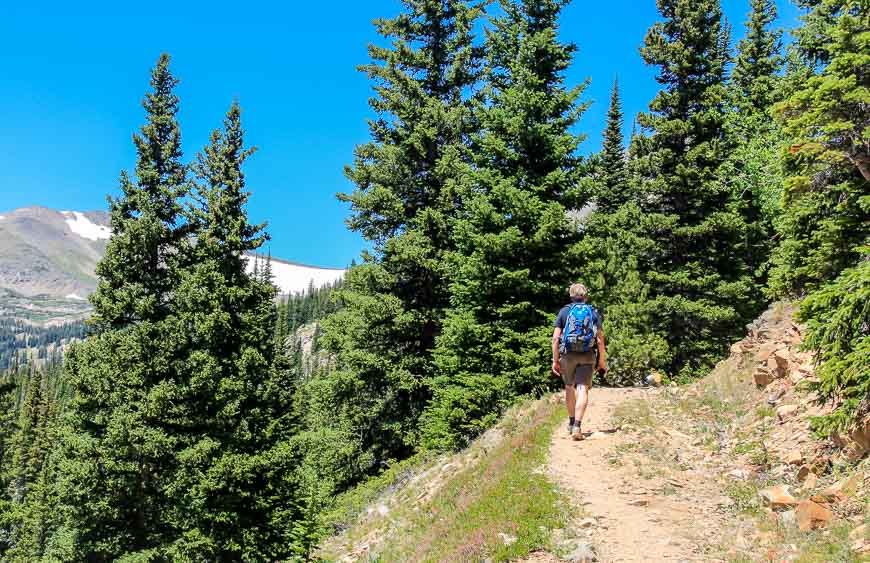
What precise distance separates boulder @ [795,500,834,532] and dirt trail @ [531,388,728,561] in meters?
0.89

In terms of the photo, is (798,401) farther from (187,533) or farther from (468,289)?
(187,533)

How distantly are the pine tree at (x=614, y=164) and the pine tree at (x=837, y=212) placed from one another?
71.9 feet

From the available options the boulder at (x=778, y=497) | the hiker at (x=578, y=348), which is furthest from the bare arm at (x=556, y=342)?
the boulder at (x=778, y=497)

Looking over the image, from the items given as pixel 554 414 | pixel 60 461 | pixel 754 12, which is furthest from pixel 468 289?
pixel 754 12

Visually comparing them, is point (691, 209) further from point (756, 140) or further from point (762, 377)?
point (762, 377)

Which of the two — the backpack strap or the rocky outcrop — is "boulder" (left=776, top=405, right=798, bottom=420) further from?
the backpack strap

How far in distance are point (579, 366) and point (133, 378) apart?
1595 centimetres

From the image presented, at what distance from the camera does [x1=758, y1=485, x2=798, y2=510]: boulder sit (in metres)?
7.46

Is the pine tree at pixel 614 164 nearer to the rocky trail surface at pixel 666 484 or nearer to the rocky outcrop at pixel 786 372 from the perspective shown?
the rocky outcrop at pixel 786 372

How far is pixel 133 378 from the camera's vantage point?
782 inches

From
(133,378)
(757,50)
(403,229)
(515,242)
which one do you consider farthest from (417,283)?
(757,50)

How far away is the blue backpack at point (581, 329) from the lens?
1025 centimetres

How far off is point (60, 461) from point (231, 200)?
10477mm

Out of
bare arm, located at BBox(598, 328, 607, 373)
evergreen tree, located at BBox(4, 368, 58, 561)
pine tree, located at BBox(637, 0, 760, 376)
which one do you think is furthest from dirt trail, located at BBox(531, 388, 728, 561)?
evergreen tree, located at BBox(4, 368, 58, 561)
